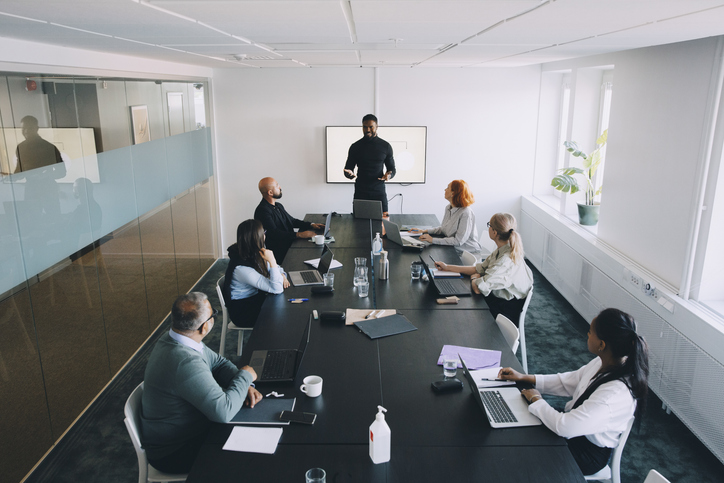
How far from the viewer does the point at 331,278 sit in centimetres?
436

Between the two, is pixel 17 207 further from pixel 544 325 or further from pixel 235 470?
pixel 544 325

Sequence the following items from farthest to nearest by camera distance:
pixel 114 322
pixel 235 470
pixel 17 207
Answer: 1. pixel 114 322
2. pixel 17 207
3. pixel 235 470

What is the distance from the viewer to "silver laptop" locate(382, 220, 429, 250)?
5.43m

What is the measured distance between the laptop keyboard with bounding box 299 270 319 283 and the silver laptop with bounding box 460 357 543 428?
6.61ft

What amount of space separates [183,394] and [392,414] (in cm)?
101

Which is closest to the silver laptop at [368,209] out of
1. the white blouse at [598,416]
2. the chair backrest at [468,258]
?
the chair backrest at [468,258]

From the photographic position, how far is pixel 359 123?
25.7 ft

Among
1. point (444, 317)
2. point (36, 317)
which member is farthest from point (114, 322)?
point (444, 317)

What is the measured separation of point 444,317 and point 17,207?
280 centimetres

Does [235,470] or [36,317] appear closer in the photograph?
[235,470]

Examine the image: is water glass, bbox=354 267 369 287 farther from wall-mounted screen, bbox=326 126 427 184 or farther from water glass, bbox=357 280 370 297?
wall-mounted screen, bbox=326 126 427 184

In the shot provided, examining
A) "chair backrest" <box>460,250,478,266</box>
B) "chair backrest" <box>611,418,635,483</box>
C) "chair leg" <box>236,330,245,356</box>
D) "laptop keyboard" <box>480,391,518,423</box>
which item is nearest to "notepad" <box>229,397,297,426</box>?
"laptop keyboard" <box>480,391,518,423</box>

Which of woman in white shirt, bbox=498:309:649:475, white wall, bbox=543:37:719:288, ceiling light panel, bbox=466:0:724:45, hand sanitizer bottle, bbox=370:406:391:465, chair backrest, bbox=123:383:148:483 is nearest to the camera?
ceiling light panel, bbox=466:0:724:45

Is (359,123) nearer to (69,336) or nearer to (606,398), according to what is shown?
(69,336)
